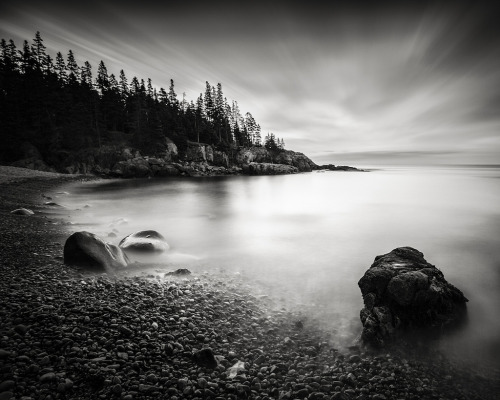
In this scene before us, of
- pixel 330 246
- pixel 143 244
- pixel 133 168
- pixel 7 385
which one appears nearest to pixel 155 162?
pixel 133 168

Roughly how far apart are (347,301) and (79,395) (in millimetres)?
6404

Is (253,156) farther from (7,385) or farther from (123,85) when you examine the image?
(7,385)

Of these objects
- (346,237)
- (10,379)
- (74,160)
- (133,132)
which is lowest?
(346,237)

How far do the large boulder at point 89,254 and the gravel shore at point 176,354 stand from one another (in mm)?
773

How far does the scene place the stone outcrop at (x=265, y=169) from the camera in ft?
271

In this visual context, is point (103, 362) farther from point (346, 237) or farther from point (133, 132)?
point (133, 132)

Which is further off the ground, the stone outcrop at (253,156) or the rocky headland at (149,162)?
the stone outcrop at (253,156)

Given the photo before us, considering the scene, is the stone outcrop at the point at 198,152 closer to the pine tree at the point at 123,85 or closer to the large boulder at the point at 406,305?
the pine tree at the point at 123,85

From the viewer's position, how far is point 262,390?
3.86 m

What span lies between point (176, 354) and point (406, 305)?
5011 millimetres

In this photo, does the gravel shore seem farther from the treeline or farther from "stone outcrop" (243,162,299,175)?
"stone outcrop" (243,162,299,175)

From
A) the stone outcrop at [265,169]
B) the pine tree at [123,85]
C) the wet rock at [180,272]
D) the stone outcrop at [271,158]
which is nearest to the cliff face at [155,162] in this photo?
the stone outcrop at [265,169]

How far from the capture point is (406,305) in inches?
218

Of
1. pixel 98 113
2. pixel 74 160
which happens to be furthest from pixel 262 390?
pixel 98 113
